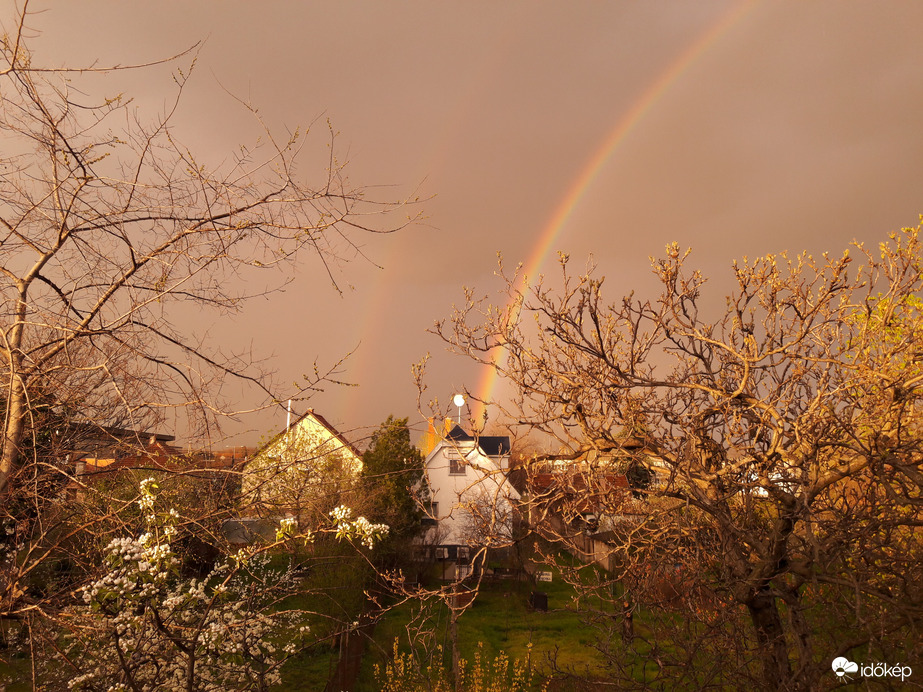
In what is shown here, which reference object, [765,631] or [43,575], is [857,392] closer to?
Answer: [765,631]

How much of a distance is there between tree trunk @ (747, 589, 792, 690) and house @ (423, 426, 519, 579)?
1.83 metres

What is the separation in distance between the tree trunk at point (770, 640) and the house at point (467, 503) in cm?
183

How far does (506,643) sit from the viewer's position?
17281 millimetres

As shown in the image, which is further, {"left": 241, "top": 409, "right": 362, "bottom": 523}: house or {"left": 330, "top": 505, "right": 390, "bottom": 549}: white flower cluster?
{"left": 330, "top": 505, "right": 390, "bottom": 549}: white flower cluster

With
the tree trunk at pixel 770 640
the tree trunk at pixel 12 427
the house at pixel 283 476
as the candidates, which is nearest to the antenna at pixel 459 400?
the house at pixel 283 476

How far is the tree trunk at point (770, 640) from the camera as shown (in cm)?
399

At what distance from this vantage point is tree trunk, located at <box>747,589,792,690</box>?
3988 millimetres

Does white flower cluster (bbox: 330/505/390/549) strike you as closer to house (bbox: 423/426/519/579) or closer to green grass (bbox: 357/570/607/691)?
house (bbox: 423/426/519/579)

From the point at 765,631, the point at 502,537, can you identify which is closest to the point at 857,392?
the point at 765,631

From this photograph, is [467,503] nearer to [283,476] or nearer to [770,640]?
[283,476]

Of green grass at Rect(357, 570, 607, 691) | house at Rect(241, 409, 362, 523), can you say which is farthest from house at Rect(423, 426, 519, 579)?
green grass at Rect(357, 570, 607, 691)

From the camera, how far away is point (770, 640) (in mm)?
3996

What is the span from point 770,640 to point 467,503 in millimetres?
2240

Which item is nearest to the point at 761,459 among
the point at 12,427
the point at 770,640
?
the point at 770,640
